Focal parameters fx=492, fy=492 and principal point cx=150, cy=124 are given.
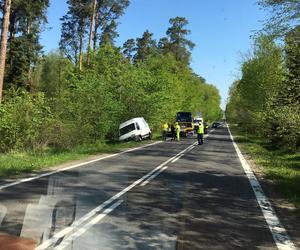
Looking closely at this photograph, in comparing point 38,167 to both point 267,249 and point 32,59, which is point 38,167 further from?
point 32,59

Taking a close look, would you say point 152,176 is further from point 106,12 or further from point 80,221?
point 106,12

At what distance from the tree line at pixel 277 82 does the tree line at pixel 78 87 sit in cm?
914

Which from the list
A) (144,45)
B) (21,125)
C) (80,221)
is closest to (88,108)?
(21,125)

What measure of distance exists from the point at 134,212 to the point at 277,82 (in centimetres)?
3436

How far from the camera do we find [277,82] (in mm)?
41469

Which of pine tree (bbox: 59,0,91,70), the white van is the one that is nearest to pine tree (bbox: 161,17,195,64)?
pine tree (bbox: 59,0,91,70)

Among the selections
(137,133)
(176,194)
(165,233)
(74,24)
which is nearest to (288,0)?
(176,194)

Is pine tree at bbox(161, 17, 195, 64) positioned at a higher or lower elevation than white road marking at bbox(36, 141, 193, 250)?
higher

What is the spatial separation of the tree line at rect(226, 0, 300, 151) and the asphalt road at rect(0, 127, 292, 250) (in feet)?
18.0

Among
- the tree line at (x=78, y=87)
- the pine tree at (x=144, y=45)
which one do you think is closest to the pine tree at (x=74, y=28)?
the tree line at (x=78, y=87)

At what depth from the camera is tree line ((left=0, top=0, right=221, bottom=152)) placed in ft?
79.9

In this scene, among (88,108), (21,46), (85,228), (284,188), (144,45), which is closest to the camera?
(85,228)

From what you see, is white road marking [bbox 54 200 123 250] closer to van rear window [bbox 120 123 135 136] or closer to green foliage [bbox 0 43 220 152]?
green foliage [bbox 0 43 220 152]

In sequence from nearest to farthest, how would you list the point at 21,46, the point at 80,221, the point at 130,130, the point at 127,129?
1. the point at 80,221
2. the point at 130,130
3. the point at 127,129
4. the point at 21,46
